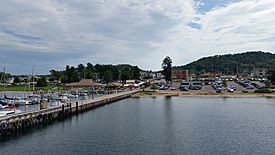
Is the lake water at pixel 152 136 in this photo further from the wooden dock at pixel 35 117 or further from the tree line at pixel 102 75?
the tree line at pixel 102 75

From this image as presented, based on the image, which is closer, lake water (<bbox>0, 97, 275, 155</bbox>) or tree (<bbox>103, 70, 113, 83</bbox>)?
lake water (<bbox>0, 97, 275, 155</bbox>)

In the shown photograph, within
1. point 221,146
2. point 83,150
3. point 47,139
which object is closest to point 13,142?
point 47,139

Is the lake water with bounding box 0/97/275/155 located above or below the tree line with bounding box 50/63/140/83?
below

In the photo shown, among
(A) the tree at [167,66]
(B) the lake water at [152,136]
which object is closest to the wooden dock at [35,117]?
(B) the lake water at [152,136]

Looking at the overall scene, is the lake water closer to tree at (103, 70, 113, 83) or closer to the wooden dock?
the wooden dock

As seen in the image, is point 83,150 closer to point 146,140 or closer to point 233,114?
point 146,140

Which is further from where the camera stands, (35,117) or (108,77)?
(108,77)

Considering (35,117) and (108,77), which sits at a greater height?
(108,77)

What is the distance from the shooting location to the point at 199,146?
1149 inches

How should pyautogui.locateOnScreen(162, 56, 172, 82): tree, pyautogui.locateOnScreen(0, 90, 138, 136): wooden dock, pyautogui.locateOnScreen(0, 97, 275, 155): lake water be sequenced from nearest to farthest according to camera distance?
pyautogui.locateOnScreen(0, 97, 275, 155): lake water, pyautogui.locateOnScreen(0, 90, 138, 136): wooden dock, pyautogui.locateOnScreen(162, 56, 172, 82): tree

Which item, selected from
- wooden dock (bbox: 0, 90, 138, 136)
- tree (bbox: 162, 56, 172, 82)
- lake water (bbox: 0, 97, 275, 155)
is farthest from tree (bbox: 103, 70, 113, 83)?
lake water (bbox: 0, 97, 275, 155)

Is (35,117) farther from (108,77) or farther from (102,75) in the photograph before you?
(102,75)

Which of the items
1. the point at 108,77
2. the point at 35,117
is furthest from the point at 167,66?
the point at 35,117

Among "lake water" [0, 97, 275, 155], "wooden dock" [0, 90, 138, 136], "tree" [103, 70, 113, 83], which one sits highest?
"tree" [103, 70, 113, 83]
